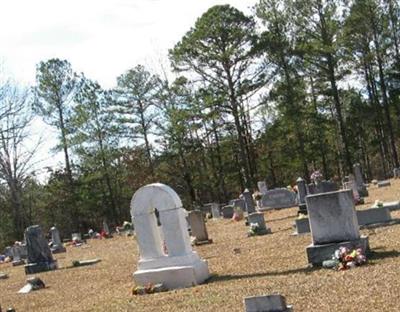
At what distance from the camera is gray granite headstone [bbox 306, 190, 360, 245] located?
1031cm

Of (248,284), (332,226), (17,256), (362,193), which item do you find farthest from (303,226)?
(17,256)

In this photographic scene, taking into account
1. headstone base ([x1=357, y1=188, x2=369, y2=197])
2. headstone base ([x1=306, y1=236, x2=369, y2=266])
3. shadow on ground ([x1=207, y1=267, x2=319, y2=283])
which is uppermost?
headstone base ([x1=357, y1=188, x2=369, y2=197])

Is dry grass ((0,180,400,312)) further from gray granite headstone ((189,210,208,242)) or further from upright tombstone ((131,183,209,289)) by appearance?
gray granite headstone ((189,210,208,242))

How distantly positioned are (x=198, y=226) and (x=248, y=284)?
9196 millimetres

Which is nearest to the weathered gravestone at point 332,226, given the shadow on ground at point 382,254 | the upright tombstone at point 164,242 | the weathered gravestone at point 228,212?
the shadow on ground at point 382,254

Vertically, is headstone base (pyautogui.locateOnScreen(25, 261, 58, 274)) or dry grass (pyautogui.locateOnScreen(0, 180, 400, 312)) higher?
headstone base (pyautogui.locateOnScreen(25, 261, 58, 274))

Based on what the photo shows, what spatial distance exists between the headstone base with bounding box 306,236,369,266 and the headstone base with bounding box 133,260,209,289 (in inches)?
71.4

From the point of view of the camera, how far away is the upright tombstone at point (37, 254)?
18266 mm

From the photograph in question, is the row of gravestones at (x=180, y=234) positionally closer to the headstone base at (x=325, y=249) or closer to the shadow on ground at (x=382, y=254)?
the headstone base at (x=325, y=249)

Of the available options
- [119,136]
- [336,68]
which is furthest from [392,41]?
[119,136]

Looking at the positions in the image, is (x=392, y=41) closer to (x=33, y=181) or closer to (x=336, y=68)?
(x=336, y=68)

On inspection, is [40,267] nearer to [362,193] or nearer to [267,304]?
[362,193]

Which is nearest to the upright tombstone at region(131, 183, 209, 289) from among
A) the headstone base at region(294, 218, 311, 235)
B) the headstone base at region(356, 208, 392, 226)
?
the headstone base at region(294, 218, 311, 235)

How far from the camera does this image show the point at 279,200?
27.3 m
